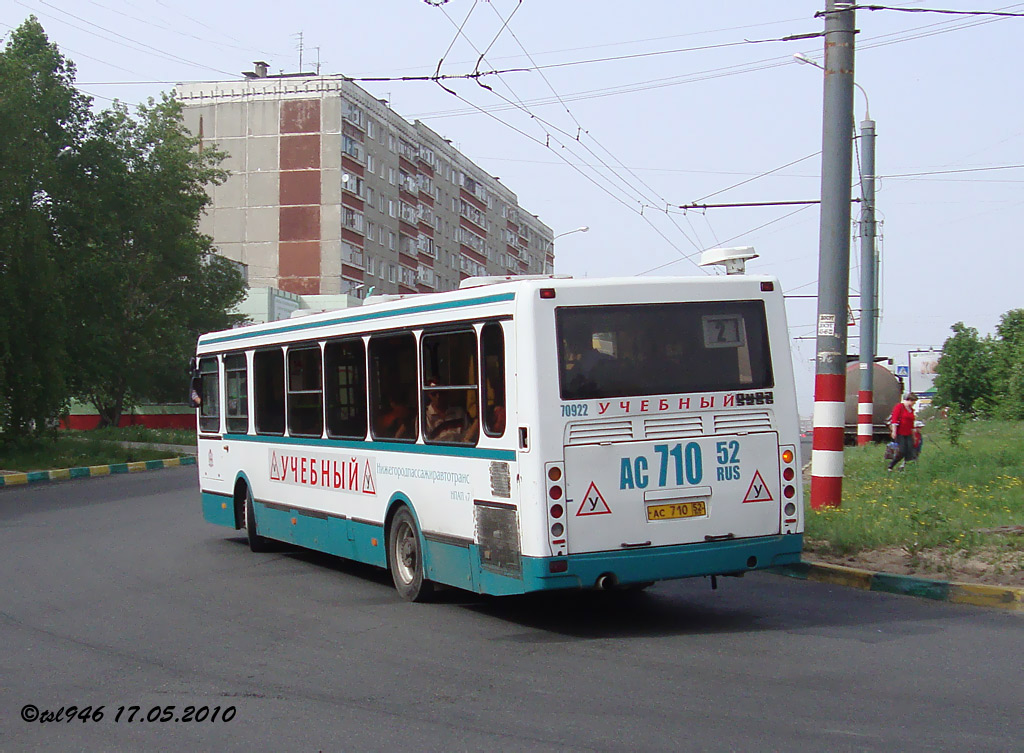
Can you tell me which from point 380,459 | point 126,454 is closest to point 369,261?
point 126,454

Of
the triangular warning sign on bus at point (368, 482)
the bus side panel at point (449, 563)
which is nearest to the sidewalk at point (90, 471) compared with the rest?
the triangular warning sign on bus at point (368, 482)

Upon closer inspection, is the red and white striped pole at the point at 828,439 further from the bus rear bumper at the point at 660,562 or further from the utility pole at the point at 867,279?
the utility pole at the point at 867,279

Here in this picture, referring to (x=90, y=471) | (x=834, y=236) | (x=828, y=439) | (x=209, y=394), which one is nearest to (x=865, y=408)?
(x=834, y=236)

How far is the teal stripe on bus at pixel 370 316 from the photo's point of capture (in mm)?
8906

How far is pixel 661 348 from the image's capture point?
8773 millimetres

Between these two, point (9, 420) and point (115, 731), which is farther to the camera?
point (9, 420)

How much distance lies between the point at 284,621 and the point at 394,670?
86.6 inches

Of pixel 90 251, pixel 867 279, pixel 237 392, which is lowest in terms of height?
pixel 237 392

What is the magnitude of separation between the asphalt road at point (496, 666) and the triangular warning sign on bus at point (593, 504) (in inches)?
35.1

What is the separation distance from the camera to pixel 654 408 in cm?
870

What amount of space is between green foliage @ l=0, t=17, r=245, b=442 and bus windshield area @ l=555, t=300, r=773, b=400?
74.6 ft

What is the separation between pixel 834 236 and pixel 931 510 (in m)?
3.62

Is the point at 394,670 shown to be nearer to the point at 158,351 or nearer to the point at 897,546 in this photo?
the point at 897,546

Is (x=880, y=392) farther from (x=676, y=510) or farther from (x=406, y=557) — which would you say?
(x=676, y=510)
